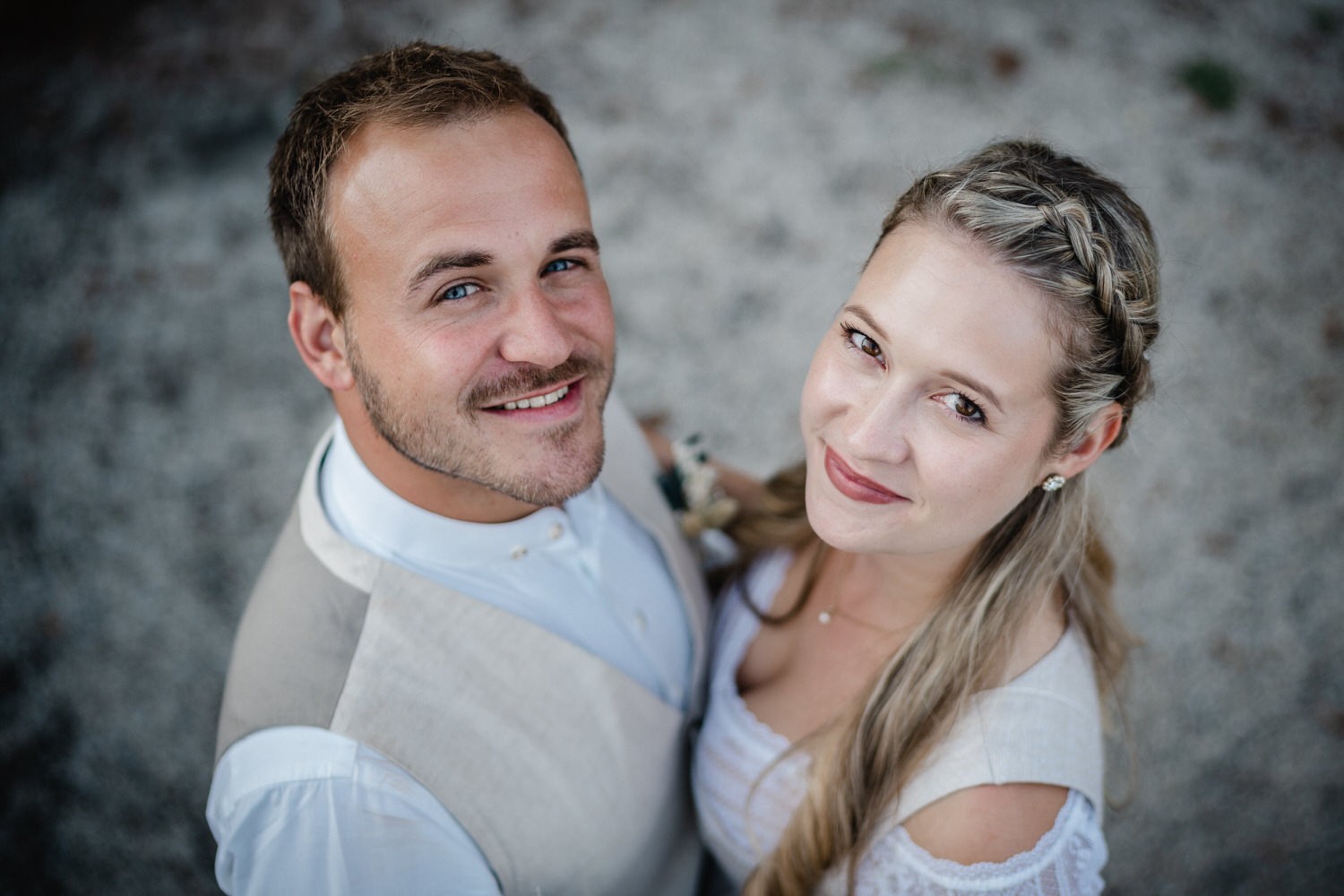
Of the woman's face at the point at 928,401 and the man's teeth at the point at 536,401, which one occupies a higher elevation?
the woman's face at the point at 928,401

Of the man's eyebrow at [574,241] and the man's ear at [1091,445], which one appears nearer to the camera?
the man's ear at [1091,445]

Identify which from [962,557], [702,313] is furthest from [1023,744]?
[702,313]

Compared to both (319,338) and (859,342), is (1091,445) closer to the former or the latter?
(859,342)

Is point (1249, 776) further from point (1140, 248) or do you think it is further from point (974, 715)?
point (1140, 248)

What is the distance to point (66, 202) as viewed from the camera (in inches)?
192

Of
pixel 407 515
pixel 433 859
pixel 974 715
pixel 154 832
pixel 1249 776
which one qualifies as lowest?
pixel 154 832

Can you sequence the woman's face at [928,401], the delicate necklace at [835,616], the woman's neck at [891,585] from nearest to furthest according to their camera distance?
1. the woman's face at [928,401]
2. the woman's neck at [891,585]
3. the delicate necklace at [835,616]

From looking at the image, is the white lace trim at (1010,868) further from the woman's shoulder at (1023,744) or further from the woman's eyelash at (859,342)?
the woman's eyelash at (859,342)

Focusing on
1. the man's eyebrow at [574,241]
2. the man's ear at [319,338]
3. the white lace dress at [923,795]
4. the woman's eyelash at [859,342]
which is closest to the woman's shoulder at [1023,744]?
the white lace dress at [923,795]

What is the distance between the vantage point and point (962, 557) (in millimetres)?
2174

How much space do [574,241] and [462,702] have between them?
1104 mm

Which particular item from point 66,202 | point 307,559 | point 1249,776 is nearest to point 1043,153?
point 307,559

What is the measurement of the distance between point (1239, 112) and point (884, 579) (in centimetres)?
452

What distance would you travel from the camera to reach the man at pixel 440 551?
180 cm
